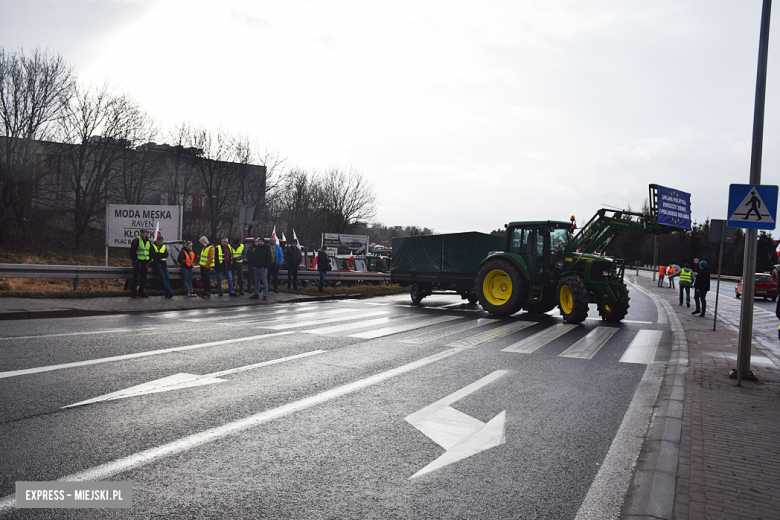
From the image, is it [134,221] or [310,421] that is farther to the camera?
[134,221]

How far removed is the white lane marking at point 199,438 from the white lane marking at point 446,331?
10.8 feet

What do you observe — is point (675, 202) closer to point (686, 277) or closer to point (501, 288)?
point (686, 277)

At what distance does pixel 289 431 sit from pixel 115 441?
136 cm

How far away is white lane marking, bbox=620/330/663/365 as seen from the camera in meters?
9.41

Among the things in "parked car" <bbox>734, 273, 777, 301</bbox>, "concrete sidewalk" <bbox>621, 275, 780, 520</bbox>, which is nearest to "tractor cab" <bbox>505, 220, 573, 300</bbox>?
"concrete sidewalk" <bbox>621, 275, 780, 520</bbox>

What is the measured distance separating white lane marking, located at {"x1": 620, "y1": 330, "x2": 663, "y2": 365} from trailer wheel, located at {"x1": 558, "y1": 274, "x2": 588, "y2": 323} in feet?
4.60

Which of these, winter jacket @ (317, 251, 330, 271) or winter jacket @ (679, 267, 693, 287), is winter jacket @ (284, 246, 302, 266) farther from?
winter jacket @ (679, 267, 693, 287)

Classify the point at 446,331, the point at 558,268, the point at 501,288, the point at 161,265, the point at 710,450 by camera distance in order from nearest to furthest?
the point at 710,450 → the point at 446,331 → the point at 558,268 → the point at 501,288 → the point at 161,265

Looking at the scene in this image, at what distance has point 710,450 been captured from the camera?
4.56 meters

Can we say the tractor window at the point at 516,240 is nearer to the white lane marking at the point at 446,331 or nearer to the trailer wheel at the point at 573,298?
the trailer wheel at the point at 573,298

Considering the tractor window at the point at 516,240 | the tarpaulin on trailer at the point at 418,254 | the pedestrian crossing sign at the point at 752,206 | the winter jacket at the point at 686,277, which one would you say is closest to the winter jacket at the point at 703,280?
the winter jacket at the point at 686,277

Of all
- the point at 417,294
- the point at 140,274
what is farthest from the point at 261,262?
the point at 417,294

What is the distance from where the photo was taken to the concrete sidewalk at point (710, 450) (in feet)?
11.4

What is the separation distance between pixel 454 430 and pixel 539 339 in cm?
659
